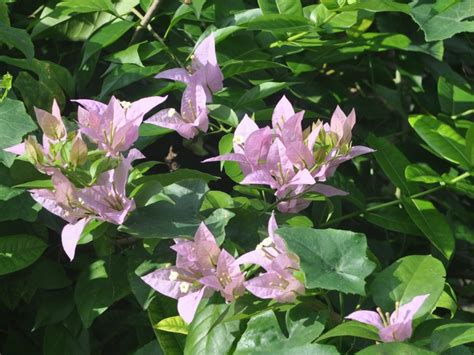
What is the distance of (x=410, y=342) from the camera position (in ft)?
2.54

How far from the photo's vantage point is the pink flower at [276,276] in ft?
2.55

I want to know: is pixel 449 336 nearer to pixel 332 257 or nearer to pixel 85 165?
pixel 332 257

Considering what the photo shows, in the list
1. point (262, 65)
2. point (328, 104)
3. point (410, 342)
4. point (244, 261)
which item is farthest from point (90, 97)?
point (410, 342)

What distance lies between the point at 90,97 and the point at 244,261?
44 cm

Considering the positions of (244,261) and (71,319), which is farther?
(71,319)

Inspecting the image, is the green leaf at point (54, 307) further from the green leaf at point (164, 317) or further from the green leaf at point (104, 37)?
the green leaf at point (104, 37)

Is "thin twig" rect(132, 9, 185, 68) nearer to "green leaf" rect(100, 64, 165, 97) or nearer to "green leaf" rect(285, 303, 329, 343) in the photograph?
"green leaf" rect(100, 64, 165, 97)

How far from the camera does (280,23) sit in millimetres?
1075

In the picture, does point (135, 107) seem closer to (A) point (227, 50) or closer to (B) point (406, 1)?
(A) point (227, 50)

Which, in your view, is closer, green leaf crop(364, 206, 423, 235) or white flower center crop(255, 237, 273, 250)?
white flower center crop(255, 237, 273, 250)

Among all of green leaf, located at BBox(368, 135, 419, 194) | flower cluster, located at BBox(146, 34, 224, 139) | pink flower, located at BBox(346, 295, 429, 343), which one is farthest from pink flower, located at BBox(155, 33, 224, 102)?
pink flower, located at BBox(346, 295, 429, 343)

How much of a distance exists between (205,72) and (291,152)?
199 millimetres

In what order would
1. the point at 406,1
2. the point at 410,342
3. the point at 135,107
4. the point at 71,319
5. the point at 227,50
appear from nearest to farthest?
the point at 410,342
the point at 135,107
the point at 71,319
the point at 227,50
the point at 406,1

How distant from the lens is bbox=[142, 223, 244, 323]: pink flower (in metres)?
0.81
